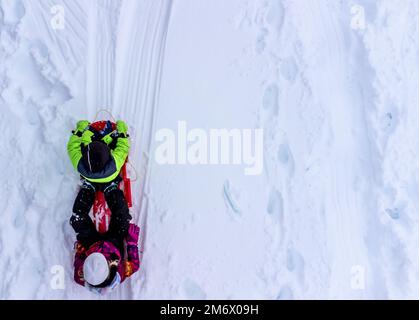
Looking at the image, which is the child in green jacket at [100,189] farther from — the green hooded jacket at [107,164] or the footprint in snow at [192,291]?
the footprint in snow at [192,291]

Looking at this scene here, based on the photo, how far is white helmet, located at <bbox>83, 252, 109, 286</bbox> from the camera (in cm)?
259

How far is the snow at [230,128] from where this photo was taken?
9.92 ft

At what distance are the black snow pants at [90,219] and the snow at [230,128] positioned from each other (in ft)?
0.56

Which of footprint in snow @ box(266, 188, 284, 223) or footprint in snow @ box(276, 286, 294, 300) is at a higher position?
footprint in snow @ box(266, 188, 284, 223)

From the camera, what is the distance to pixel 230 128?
10.4 feet

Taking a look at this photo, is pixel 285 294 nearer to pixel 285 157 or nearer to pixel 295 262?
pixel 295 262

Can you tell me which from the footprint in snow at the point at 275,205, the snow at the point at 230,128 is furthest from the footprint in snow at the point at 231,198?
the footprint in snow at the point at 275,205

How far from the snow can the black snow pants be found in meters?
0.17

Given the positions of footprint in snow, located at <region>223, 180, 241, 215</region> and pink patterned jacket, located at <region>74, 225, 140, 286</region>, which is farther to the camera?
footprint in snow, located at <region>223, 180, 241, 215</region>

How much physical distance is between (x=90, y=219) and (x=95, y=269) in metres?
0.48

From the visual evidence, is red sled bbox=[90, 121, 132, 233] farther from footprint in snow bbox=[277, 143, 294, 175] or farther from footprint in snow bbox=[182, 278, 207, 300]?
footprint in snow bbox=[277, 143, 294, 175]

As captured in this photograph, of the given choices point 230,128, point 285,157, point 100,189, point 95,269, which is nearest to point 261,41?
point 230,128

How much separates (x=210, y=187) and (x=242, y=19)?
1.22 metres

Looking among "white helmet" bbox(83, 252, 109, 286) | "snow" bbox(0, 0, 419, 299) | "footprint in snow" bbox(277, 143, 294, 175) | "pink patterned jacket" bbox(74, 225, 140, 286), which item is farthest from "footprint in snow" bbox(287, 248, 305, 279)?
"white helmet" bbox(83, 252, 109, 286)
